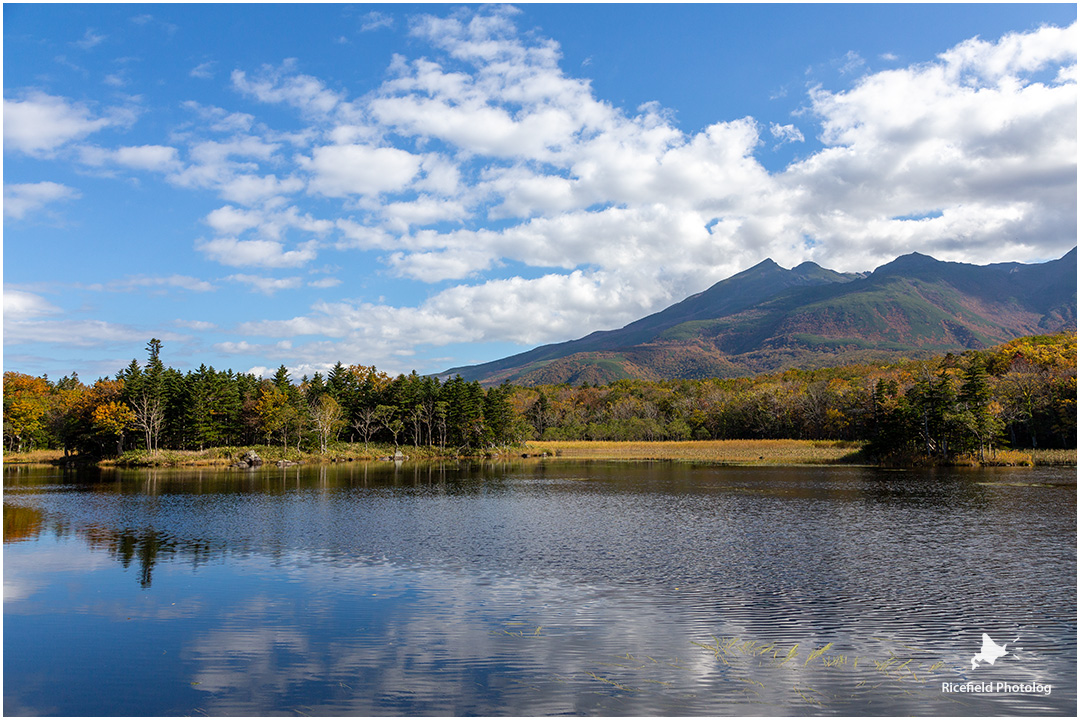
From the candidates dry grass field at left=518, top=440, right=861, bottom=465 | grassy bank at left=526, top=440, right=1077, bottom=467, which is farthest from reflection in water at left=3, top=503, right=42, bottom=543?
dry grass field at left=518, top=440, right=861, bottom=465

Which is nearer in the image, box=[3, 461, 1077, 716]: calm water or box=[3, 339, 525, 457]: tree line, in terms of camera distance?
box=[3, 461, 1077, 716]: calm water

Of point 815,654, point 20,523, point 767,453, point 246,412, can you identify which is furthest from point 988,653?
point 246,412

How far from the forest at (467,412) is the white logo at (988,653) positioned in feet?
202

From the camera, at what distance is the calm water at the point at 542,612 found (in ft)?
35.4

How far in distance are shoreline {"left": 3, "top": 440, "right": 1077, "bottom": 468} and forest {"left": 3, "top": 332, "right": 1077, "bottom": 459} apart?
1.89 m

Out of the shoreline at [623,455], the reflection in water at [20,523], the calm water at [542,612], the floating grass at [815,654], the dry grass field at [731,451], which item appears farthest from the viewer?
the dry grass field at [731,451]

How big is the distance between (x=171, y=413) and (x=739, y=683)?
95228mm

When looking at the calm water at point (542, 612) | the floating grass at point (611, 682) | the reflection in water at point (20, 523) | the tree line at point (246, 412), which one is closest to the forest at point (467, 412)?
the tree line at point (246, 412)

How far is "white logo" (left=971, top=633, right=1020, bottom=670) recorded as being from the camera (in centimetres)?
1212

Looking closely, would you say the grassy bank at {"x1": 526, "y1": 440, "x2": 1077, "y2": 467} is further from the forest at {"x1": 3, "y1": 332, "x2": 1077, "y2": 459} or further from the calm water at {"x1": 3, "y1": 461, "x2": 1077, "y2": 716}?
the calm water at {"x1": 3, "y1": 461, "x2": 1077, "y2": 716}

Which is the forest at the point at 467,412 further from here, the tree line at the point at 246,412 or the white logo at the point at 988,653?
the white logo at the point at 988,653

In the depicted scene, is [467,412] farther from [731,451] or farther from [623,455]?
[731,451]

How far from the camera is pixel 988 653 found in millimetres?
12375

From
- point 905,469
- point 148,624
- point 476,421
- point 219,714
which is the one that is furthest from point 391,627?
point 476,421
